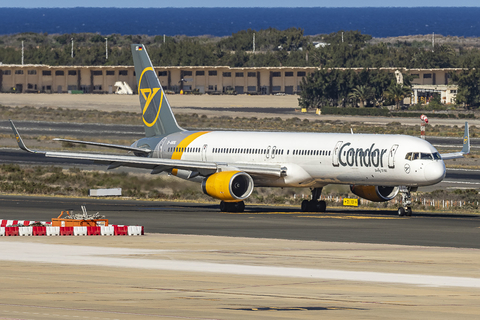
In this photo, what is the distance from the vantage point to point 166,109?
196 ft

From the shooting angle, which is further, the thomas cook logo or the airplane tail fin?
the thomas cook logo

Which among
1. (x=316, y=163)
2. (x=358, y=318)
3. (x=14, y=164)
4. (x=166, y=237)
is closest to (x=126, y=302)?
(x=358, y=318)

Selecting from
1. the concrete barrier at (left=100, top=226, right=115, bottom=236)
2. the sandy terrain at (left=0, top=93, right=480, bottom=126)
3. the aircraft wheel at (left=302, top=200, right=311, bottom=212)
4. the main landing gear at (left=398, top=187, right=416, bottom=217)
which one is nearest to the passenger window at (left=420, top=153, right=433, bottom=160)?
the main landing gear at (left=398, top=187, right=416, bottom=217)

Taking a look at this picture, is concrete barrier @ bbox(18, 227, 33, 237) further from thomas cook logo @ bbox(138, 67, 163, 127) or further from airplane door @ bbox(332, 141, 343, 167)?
thomas cook logo @ bbox(138, 67, 163, 127)

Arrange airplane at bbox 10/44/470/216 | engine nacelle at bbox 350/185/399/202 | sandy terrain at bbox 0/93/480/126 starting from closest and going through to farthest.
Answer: airplane at bbox 10/44/470/216 < engine nacelle at bbox 350/185/399/202 < sandy terrain at bbox 0/93/480/126

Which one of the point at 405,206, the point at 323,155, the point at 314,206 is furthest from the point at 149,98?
the point at 405,206

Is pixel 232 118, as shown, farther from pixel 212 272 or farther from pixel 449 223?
pixel 212 272

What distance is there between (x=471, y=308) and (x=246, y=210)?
3490 centimetres

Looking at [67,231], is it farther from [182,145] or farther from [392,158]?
[182,145]

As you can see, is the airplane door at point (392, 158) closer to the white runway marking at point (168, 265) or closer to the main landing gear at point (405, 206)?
the main landing gear at point (405, 206)

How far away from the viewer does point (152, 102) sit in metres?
59.9

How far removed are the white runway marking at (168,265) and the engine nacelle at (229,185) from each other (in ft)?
62.3

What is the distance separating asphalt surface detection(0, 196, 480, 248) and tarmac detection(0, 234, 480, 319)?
11.2 ft

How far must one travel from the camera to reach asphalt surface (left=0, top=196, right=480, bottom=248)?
36.6m
